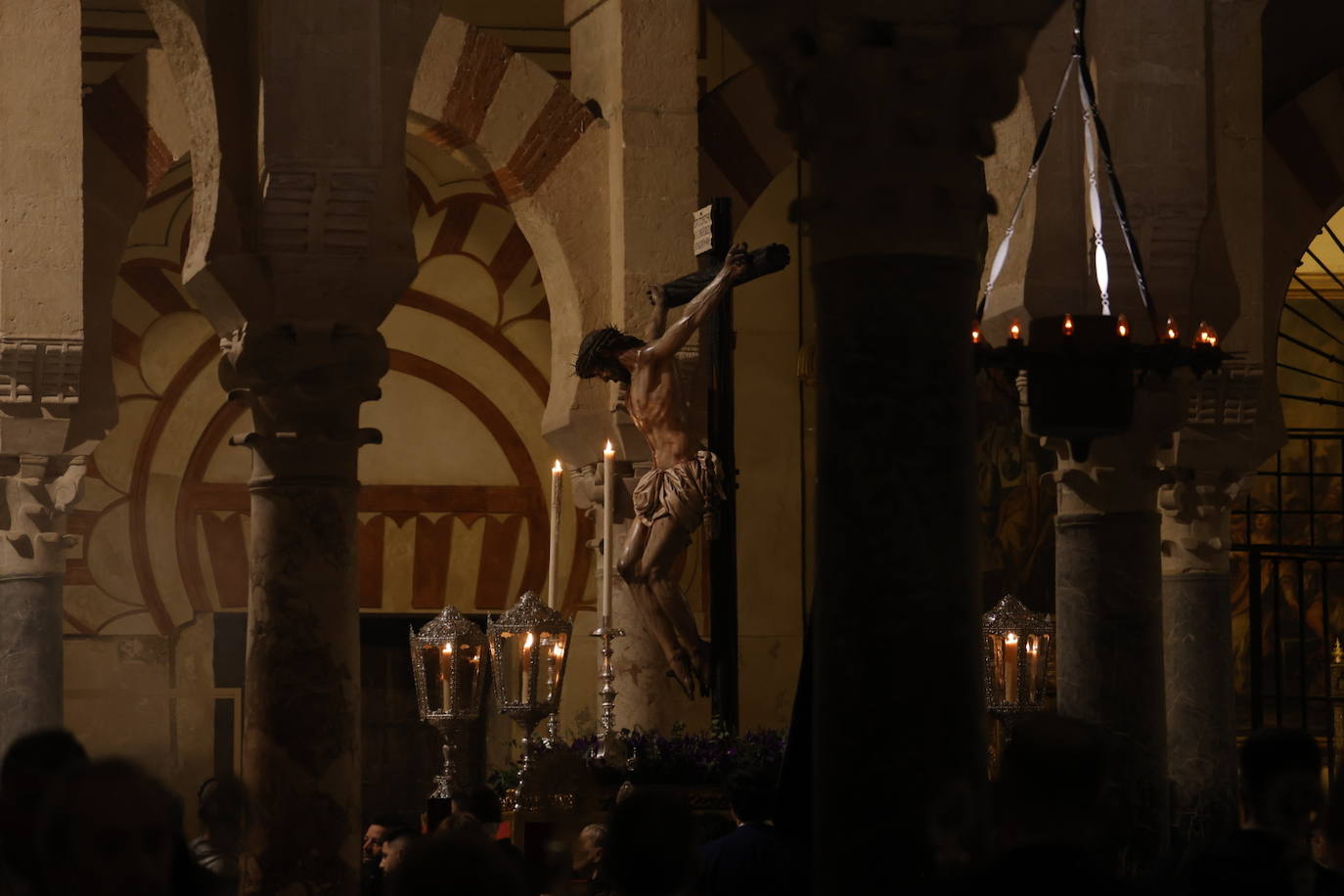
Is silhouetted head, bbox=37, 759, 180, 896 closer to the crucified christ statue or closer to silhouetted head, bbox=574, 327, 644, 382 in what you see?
the crucified christ statue

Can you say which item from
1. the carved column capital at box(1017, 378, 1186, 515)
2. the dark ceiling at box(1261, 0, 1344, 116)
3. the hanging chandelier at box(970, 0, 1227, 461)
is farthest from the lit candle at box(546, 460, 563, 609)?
the dark ceiling at box(1261, 0, 1344, 116)

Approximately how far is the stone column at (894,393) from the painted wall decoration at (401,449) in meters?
7.73


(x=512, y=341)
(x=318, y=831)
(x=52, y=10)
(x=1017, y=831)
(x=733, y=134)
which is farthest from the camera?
(x=512, y=341)

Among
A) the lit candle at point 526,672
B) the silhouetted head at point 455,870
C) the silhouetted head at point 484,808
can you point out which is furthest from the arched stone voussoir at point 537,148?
the silhouetted head at point 455,870

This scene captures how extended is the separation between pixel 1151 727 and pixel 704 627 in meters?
4.75

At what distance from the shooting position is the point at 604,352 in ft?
22.1

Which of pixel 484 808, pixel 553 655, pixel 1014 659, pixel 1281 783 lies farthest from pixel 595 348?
pixel 1281 783

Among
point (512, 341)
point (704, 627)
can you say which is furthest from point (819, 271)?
point (512, 341)

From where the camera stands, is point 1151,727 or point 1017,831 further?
point 1151,727

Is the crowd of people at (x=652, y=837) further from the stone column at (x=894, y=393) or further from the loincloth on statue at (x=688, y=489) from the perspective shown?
the loincloth on statue at (x=688, y=489)

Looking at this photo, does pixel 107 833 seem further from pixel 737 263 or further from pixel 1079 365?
pixel 737 263

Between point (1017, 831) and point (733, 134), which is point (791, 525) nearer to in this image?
point (733, 134)

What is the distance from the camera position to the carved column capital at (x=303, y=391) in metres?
6.04

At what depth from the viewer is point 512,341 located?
11.8 m
